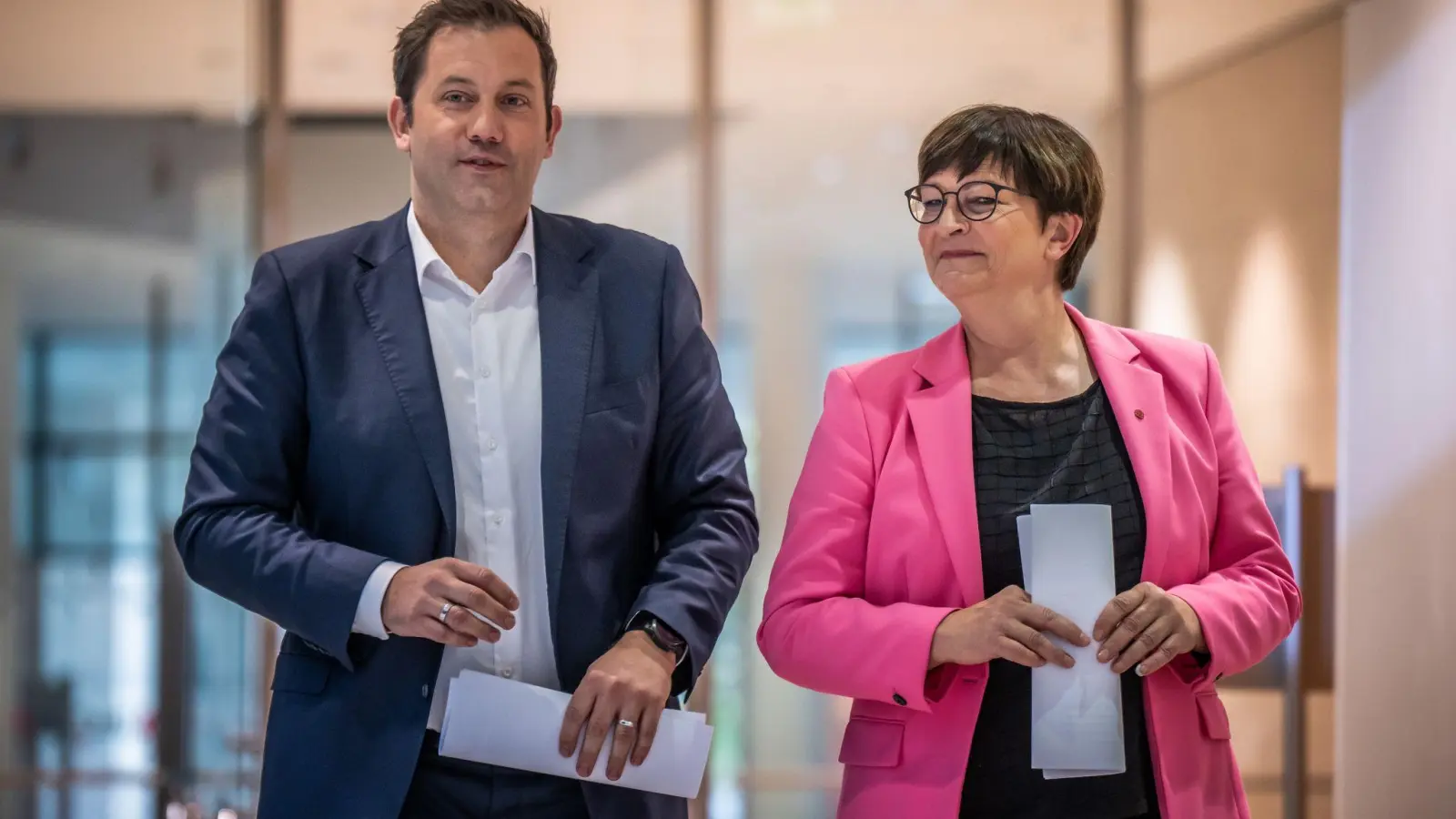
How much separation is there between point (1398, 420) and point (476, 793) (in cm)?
338

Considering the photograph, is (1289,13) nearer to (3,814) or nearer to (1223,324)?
(1223,324)

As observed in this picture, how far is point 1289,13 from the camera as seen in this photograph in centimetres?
516

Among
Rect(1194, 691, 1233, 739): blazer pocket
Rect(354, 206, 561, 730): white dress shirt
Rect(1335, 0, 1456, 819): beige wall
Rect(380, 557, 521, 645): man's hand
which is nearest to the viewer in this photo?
Rect(380, 557, 521, 645): man's hand

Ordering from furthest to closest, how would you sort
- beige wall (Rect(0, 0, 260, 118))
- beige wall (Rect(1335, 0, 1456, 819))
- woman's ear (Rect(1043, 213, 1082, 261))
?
beige wall (Rect(0, 0, 260, 118))
beige wall (Rect(1335, 0, 1456, 819))
woman's ear (Rect(1043, 213, 1082, 261))

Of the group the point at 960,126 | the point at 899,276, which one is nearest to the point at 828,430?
the point at 960,126

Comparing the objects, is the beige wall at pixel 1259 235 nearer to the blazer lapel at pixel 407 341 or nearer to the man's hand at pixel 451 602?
the blazer lapel at pixel 407 341

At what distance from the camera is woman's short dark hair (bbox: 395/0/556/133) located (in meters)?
2.23

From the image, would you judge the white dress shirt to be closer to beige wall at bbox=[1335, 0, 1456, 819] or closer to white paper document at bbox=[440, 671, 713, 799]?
white paper document at bbox=[440, 671, 713, 799]

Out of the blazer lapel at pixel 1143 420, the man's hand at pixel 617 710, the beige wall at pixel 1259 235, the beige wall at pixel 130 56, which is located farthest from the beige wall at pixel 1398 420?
the beige wall at pixel 130 56

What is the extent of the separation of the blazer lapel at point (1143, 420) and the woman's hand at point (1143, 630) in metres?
0.10

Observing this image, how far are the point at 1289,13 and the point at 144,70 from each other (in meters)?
4.00

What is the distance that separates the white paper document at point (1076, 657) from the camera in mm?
2072

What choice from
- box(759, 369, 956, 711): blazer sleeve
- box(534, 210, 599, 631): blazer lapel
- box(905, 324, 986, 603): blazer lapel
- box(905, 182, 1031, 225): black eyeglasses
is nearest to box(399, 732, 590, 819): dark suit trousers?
box(534, 210, 599, 631): blazer lapel

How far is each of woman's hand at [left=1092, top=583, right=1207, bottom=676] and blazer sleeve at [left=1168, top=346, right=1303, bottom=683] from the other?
0.06 m
